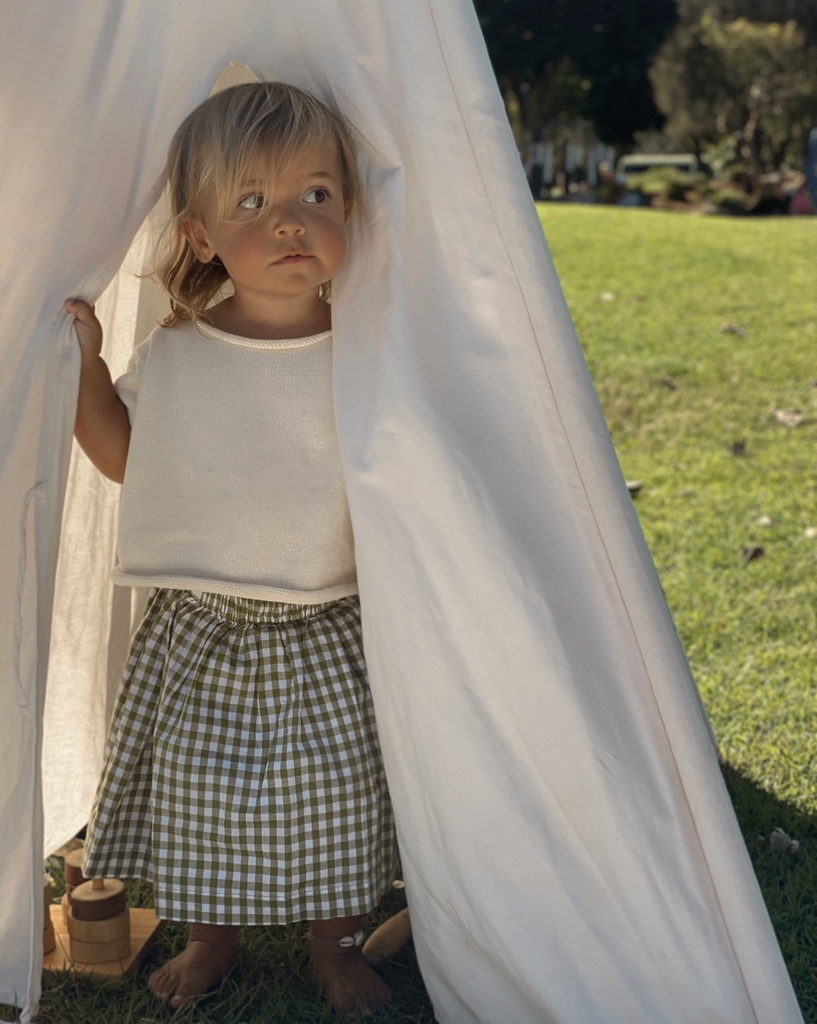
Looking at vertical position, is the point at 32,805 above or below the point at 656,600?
below

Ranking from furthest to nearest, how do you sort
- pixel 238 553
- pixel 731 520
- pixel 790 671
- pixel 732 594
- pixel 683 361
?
1. pixel 683 361
2. pixel 731 520
3. pixel 732 594
4. pixel 790 671
5. pixel 238 553

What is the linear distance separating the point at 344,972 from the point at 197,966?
0.84 feet

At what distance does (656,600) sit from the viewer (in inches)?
A: 67.2

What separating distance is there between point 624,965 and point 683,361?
14.9 ft

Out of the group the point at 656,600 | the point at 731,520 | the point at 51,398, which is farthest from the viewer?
the point at 731,520

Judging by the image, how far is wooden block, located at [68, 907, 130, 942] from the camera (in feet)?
6.77

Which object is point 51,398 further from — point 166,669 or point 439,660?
point 439,660

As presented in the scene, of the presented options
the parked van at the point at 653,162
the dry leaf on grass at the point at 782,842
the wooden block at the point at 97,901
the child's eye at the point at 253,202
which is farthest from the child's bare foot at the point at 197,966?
the parked van at the point at 653,162

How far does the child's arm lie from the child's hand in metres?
0.07

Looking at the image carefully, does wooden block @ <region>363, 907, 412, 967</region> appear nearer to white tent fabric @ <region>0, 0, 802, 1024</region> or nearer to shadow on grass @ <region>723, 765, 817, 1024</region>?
white tent fabric @ <region>0, 0, 802, 1024</region>

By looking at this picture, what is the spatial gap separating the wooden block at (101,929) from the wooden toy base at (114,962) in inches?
1.8

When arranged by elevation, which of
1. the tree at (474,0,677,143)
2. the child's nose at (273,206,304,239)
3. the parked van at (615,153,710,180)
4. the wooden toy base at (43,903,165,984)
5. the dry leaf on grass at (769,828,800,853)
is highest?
the tree at (474,0,677,143)

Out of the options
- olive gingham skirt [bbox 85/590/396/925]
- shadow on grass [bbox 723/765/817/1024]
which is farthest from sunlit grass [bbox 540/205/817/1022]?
olive gingham skirt [bbox 85/590/396/925]

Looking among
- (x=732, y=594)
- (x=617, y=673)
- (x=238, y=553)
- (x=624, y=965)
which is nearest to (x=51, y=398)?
(x=238, y=553)
